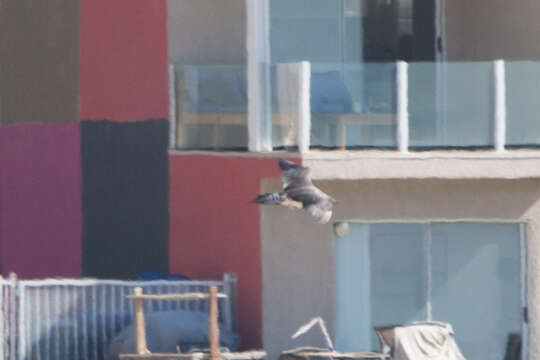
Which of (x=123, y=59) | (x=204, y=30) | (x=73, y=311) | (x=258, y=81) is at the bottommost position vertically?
(x=73, y=311)

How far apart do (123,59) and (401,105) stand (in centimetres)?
390

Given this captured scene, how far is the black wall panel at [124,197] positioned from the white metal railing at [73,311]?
45.2 inches

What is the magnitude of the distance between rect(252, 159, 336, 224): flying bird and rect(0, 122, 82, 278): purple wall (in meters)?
4.09

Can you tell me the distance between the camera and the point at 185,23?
20328 millimetres

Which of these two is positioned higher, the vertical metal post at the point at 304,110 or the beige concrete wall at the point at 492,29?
the beige concrete wall at the point at 492,29

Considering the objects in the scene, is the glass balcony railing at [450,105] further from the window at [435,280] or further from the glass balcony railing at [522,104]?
the window at [435,280]

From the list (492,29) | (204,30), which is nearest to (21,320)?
(204,30)

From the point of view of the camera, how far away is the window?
18891 mm

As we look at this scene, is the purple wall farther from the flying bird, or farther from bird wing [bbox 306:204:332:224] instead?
bird wing [bbox 306:204:332:224]

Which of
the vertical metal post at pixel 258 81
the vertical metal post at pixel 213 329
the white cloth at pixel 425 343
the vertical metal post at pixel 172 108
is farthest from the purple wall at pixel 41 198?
the white cloth at pixel 425 343

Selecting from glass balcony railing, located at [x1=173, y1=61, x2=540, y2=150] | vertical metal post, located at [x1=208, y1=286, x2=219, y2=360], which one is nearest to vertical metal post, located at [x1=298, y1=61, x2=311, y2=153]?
glass balcony railing, located at [x1=173, y1=61, x2=540, y2=150]

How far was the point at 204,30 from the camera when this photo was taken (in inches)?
800

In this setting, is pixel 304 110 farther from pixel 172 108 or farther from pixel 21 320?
pixel 21 320

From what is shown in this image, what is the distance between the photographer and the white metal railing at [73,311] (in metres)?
18.4
